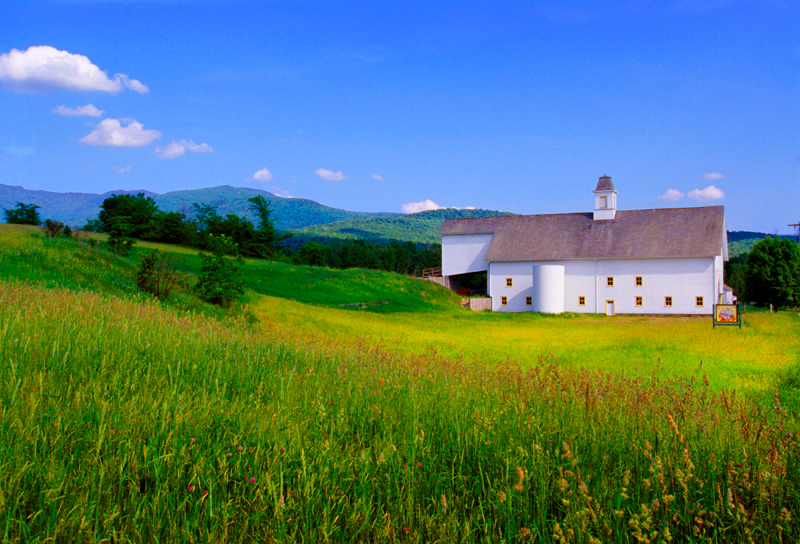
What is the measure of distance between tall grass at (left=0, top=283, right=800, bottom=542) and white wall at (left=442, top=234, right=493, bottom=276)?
42481 millimetres

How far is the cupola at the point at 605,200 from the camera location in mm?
42312

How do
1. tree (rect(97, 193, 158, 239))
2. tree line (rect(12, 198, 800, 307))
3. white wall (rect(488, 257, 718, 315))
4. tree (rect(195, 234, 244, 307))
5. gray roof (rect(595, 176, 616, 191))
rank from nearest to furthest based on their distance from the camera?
tree (rect(195, 234, 244, 307)), white wall (rect(488, 257, 718, 315)), gray roof (rect(595, 176, 616, 191)), tree (rect(97, 193, 158, 239)), tree line (rect(12, 198, 800, 307))

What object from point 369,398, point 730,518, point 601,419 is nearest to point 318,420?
point 369,398

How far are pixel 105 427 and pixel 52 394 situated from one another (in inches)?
33.3

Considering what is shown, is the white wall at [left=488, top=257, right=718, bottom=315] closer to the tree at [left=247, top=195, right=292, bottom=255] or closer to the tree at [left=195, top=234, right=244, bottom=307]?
the tree at [left=195, top=234, right=244, bottom=307]

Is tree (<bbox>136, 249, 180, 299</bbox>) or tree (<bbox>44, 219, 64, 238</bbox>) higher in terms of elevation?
tree (<bbox>44, 219, 64, 238</bbox>)

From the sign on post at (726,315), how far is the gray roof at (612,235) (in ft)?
43.0

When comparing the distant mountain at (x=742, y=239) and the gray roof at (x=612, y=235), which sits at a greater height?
the distant mountain at (x=742, y=239)

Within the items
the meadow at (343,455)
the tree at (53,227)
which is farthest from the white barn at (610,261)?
the meadow at (343,455)

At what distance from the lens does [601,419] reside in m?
4.07

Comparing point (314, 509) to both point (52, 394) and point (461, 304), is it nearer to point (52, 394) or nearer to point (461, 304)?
point (52, 394)

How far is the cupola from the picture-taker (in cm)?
4231

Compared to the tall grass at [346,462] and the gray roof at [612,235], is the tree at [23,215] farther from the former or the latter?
the tall grass at [346,462]

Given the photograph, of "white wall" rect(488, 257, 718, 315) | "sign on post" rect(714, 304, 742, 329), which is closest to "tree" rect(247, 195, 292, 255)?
"white wall" rect(488, 257, 718, 315)
